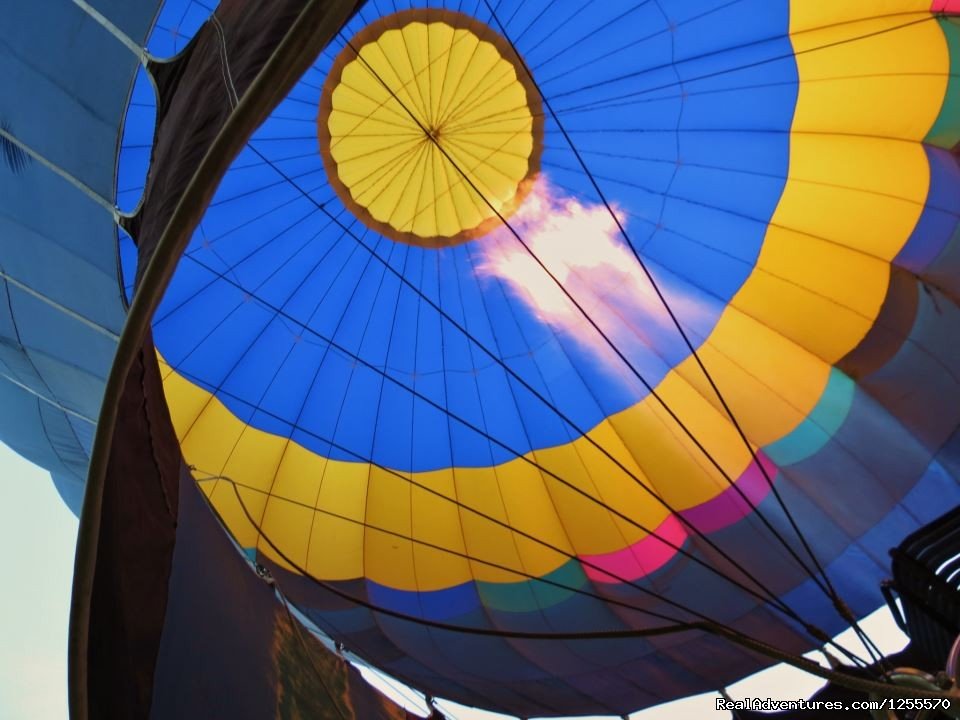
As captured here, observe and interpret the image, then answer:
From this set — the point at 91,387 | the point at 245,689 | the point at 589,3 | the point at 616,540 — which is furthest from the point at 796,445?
the point at 91,387

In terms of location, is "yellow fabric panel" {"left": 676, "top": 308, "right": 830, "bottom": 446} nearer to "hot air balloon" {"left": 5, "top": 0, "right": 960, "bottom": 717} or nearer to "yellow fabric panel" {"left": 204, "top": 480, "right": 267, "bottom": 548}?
"hot air balloon" {"left": 5, "top": 0, "right": 960, "bottom": 717}

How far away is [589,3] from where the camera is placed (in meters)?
4.87

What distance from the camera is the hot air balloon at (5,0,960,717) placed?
4.97 meters

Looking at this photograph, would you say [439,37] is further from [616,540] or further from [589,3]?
[616,540]

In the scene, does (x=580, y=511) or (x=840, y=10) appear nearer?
(x=840, y=10)

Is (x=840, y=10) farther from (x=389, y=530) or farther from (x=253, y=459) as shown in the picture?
(x=253, y=459)

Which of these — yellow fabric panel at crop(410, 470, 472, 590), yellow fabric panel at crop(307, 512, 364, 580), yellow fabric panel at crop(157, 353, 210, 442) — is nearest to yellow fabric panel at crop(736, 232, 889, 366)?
yellow fabric panel at crop(410, 470, 472, 590)

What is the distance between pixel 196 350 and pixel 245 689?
2925mm

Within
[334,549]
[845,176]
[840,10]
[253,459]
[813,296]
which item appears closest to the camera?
[840,10]

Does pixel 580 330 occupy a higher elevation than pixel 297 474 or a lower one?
higher

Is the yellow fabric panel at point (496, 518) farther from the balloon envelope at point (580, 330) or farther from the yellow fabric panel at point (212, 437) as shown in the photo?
the yellow fabric panel at point (212, 437)

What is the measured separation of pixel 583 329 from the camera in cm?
560

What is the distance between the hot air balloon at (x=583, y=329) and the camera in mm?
4973

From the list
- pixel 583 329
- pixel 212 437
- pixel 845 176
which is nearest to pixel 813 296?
pixel 845 176
